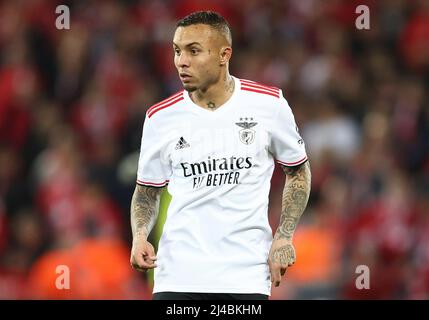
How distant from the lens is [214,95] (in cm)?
546

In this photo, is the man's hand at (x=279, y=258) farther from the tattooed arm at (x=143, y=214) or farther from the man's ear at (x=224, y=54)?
the man's ear at (x=224, y=54)

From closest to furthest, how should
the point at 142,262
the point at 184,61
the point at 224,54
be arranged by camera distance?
the point at 142,262, the point at 184,61, the point at 224,54

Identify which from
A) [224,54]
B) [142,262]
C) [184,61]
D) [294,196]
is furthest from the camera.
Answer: [294,196]

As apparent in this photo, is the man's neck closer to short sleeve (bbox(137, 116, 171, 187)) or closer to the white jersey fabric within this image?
Answer: the white jersey fabric

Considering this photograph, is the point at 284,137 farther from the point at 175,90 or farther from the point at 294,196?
the point at 175,90

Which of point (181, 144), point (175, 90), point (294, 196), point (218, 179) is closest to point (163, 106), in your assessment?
point (181, 144)

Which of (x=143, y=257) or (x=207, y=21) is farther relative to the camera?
(x=207, y=21)

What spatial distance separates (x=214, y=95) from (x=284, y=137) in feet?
1.17

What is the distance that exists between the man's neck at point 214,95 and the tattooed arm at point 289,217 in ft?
1.39

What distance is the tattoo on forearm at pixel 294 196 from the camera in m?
5.43

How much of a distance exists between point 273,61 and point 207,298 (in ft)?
Result: 21.5

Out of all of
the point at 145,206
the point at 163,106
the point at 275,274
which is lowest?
the point at 275,274

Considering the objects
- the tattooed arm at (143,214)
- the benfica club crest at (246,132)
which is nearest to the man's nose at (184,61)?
the benfica club crest at (246,132)
